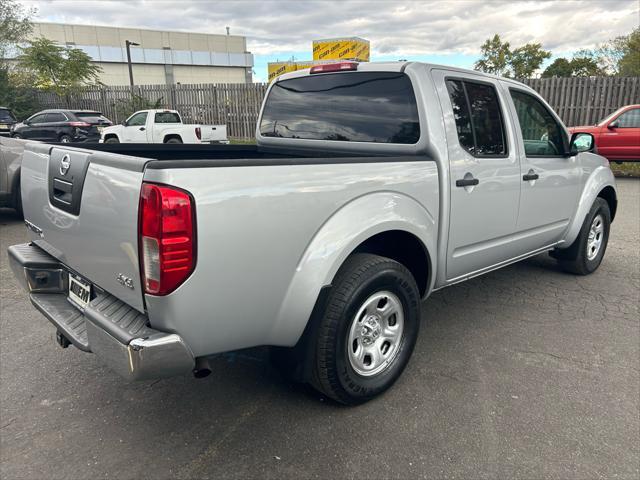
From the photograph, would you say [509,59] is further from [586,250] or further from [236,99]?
[586,250]

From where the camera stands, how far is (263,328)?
226 centimetres

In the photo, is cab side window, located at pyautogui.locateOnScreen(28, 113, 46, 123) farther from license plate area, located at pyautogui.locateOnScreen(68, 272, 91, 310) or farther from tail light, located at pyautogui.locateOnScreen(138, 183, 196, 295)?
tail light, located at pyautogui.locateOnScreen(138, 183, 196, 295)

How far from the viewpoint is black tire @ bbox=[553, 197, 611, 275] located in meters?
4.76

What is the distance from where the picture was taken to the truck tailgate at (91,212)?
1.99 m

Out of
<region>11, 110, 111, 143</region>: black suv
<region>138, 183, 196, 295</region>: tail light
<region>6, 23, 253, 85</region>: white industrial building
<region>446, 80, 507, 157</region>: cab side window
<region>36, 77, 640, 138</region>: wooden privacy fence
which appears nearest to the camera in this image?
<region>138, 183, 196, 295</region>: tail light

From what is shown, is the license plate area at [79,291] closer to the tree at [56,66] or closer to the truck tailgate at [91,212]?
the truck tailgate at [91,212]

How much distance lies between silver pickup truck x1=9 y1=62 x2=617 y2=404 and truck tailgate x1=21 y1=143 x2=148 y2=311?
0.01m

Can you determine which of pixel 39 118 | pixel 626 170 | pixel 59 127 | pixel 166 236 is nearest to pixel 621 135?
pixel 626 170

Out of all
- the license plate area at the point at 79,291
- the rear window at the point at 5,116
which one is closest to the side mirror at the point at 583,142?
the license plate area at the point at 79,291

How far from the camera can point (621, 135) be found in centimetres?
1130

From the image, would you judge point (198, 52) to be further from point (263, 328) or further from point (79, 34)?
point (263, 328)

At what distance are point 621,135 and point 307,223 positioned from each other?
11.8 metres

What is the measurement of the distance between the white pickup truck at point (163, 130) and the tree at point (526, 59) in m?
42.8

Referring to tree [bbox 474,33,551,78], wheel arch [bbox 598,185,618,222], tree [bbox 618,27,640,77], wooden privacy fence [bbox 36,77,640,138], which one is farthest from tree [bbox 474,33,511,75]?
wheel arch [bbox 598,185,618,222]
